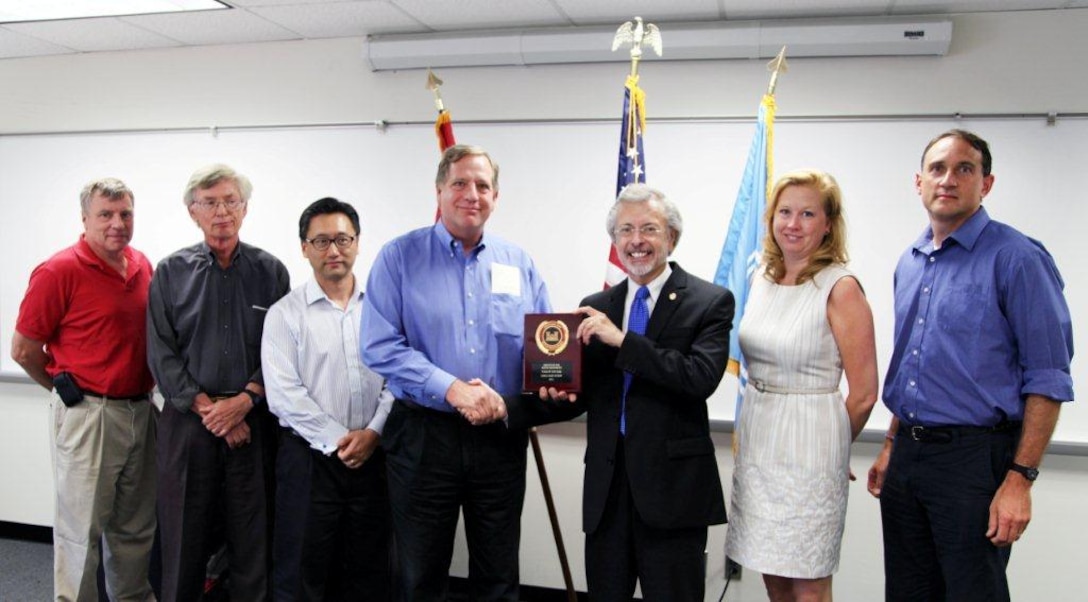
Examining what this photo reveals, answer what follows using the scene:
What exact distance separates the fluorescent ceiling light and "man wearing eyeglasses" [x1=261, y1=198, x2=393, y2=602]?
4.81 ft

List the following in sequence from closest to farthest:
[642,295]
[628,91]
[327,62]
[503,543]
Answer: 1. [642,295]
2. [503,543]
3. [628,91]
4. [327,62]

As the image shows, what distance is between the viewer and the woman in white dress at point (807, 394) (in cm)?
208

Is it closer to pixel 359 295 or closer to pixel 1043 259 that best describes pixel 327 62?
pixel 359 295

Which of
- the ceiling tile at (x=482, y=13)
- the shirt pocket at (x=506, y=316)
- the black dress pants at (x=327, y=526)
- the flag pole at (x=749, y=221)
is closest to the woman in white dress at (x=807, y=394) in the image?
the shirt pocket at (x=506, y=316)

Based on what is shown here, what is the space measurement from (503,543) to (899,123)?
2.46 metres

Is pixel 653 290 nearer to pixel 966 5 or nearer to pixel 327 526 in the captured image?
pixel 327 526

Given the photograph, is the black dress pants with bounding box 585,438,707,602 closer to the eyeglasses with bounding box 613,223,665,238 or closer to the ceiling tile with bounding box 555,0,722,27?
the eyeglasses with bounding box 613,223,665,238

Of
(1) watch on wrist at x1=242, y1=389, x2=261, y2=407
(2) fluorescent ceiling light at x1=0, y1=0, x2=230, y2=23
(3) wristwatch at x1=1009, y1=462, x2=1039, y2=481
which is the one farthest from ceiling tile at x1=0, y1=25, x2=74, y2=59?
(3) wristwatch at x1=1009, y1=462, x2=1039, y2=481

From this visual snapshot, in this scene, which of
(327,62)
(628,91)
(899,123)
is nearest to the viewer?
(628,91)

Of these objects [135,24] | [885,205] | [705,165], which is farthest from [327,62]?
[885,205]

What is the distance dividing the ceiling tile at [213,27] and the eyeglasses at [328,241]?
1.50 meters

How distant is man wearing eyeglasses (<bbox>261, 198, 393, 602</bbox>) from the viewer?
2.67 meters

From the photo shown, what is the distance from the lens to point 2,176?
4371 millimetres

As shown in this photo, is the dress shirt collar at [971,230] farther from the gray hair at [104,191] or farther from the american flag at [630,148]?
the gray hair at [104,191]
